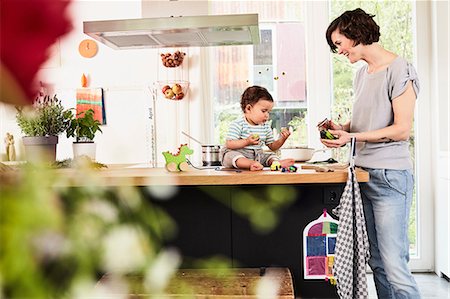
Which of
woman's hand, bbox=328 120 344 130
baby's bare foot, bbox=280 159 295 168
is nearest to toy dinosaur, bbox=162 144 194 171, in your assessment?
baby's bare foot, bbox=280 159 295 168

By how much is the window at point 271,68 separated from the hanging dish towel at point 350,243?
2.27 meters

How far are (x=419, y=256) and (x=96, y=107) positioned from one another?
9.61ft

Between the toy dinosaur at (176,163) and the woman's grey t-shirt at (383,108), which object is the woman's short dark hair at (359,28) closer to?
the woman's grey t-shirt at (383,108)

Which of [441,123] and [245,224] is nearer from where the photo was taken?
[245,224]

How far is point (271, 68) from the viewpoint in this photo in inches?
189

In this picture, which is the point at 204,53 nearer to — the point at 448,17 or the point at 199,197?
the point at 448,17

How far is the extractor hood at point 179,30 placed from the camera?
328 cm

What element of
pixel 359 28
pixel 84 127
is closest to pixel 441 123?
pixel 359 28

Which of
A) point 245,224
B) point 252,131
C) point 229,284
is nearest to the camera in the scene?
point 229,284

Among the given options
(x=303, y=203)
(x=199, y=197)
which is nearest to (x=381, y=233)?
(x=303, y=203)

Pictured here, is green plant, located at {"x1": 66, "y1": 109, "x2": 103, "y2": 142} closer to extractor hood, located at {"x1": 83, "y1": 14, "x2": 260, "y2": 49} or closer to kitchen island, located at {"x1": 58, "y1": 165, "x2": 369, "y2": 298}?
extractor hood, located at {"x1": 83, "y1": 14, "x2": 260, "y2": 49}

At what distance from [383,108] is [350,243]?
62cm

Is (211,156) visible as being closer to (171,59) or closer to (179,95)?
(179,95)

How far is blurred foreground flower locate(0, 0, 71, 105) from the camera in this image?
0.15m
